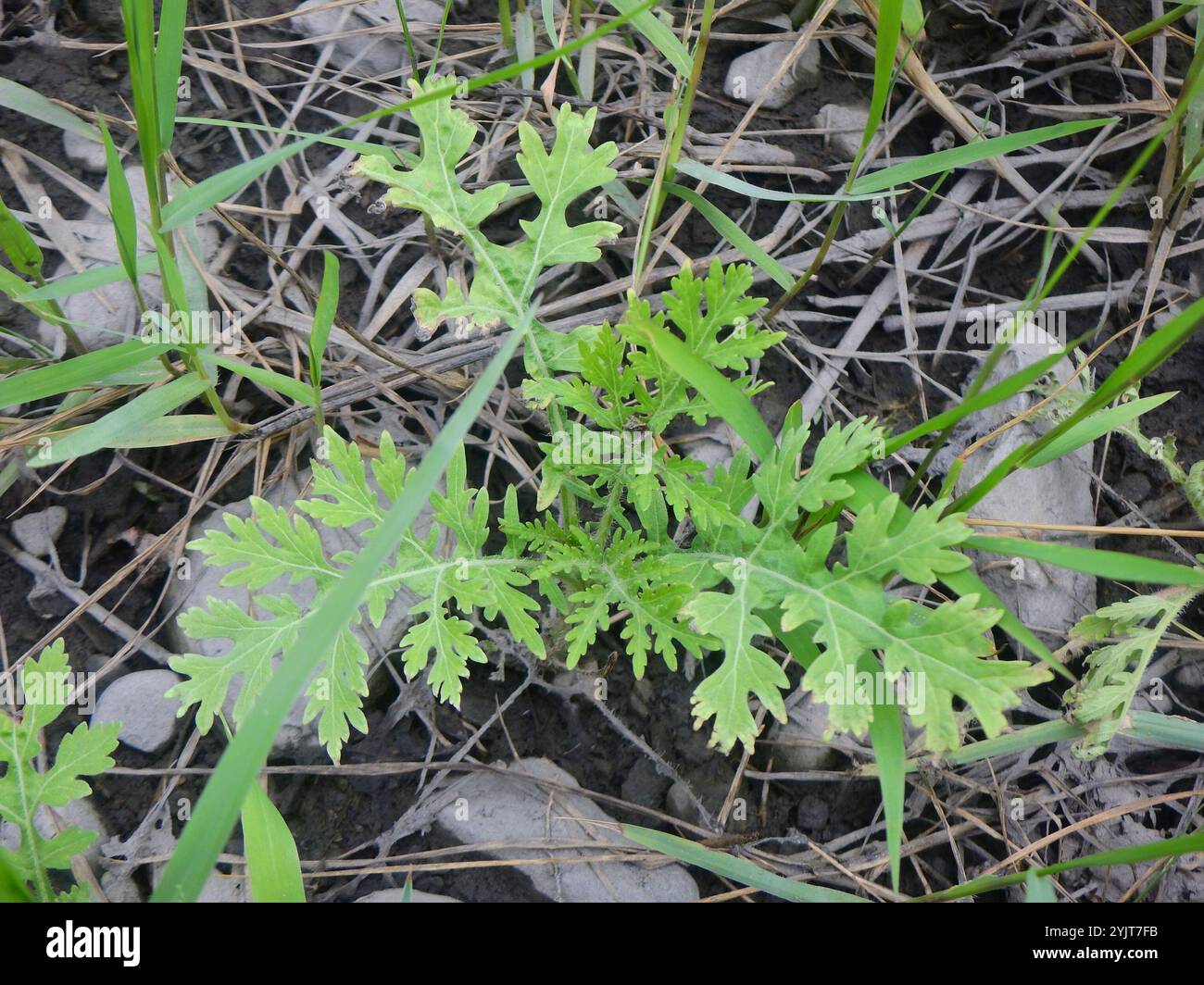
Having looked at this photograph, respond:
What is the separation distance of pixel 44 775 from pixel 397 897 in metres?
0.94

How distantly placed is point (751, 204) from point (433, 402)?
1.27 m

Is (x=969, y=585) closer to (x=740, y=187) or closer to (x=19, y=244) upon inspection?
(x=740, y=187)

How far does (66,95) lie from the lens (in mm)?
2857

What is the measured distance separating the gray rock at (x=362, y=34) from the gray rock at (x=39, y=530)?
1.76 meters

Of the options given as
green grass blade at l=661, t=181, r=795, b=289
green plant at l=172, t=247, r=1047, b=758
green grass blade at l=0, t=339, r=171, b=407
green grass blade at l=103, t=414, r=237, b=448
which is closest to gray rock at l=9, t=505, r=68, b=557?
green grass blade at l=103, t=414, r=237, b=448

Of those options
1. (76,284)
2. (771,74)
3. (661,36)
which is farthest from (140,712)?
(771,74)

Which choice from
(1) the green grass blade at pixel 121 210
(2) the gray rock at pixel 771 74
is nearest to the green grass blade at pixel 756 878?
(1) the green grass blade at pixel 121 210

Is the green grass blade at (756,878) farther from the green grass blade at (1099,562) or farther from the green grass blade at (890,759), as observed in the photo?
the green grass blade at (1099,562)

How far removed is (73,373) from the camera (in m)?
2.21

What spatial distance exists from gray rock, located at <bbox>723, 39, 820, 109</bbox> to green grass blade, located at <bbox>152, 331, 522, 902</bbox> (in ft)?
6.49

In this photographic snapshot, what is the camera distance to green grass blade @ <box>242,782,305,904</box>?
6.40ft
